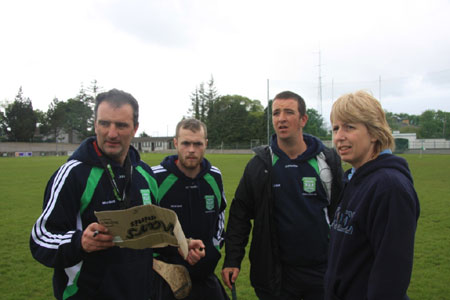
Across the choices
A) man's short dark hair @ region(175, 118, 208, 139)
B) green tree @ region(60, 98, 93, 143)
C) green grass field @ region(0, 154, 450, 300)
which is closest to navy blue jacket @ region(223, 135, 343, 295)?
man's short dark hair @ region(175, 118, 208, 139)

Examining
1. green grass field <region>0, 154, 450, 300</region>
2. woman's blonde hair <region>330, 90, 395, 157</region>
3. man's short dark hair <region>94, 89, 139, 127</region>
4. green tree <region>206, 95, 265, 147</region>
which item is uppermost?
green tree <region>206, 95, 265, 147</region>

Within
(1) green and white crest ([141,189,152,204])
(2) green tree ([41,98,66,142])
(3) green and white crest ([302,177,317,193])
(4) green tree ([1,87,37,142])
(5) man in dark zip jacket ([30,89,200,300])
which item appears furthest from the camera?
(2) green tree ([41,98,66,142])

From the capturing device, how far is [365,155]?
2.00 metres

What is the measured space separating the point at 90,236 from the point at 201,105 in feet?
301

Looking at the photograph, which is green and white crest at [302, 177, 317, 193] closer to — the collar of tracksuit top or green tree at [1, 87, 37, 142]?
the collar of tracksuit top

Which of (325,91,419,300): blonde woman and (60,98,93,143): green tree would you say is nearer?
(325,91,419,300): blonde woman

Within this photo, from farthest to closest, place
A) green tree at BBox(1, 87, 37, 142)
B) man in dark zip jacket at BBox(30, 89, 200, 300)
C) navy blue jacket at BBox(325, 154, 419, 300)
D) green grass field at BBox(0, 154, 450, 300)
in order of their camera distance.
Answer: green tree at BBox(1, 87, 37, 142) → green grass field at BBox(0, 154, 450, 300) → man in dark zip jacket at BBox(30, 89, 200, 300) → navy blue jacket at BBox(325, 154, 419, 300)

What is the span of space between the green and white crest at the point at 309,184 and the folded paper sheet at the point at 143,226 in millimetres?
1513

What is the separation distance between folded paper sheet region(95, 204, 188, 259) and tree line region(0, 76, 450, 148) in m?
66.6

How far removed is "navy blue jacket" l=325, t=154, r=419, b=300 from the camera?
164cm

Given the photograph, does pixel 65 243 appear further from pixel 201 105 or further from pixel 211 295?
pixel 201 105

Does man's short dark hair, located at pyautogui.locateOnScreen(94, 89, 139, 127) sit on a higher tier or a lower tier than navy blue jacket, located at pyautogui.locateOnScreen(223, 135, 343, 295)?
higher

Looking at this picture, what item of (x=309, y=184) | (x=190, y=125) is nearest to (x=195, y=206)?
(x=190, y=125)

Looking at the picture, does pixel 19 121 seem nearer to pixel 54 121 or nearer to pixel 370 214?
pixel 54 121
